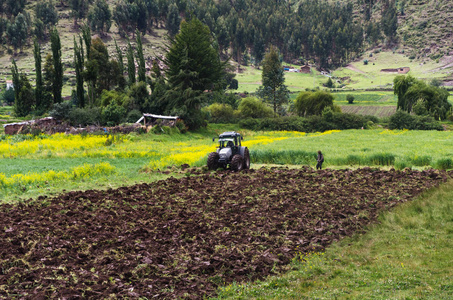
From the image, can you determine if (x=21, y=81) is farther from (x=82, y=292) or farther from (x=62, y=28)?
(x=62, y=28)

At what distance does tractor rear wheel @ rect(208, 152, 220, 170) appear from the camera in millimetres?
24312

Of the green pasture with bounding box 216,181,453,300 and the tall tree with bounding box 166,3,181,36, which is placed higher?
the tall tree with bounding box 166,3,181,36

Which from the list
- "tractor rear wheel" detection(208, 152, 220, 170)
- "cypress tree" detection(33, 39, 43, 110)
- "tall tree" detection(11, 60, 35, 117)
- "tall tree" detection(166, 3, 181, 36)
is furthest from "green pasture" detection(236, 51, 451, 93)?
"tractor rear wheel" detection(208, 152, 220, 170)

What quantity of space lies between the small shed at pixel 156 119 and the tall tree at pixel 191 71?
2567 millimetres

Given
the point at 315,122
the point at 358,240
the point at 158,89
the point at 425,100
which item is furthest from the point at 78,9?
the point at 358,240

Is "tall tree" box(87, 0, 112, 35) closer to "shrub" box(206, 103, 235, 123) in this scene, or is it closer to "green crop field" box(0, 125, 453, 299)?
"shrub" box(206, 103, 235, 123)

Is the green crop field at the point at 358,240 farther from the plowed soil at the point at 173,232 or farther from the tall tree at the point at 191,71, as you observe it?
the tall tree at the point at 191,71

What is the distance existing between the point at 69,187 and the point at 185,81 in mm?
47571

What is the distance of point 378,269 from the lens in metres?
9.33

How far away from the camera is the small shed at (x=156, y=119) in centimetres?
5603

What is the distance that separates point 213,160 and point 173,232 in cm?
1290

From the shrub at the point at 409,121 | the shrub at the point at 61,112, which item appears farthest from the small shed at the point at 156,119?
the shrub at the point at 409,121

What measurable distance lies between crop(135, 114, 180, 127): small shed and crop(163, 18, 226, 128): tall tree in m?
2.57

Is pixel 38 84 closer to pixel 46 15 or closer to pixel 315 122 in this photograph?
pixel 315 122
